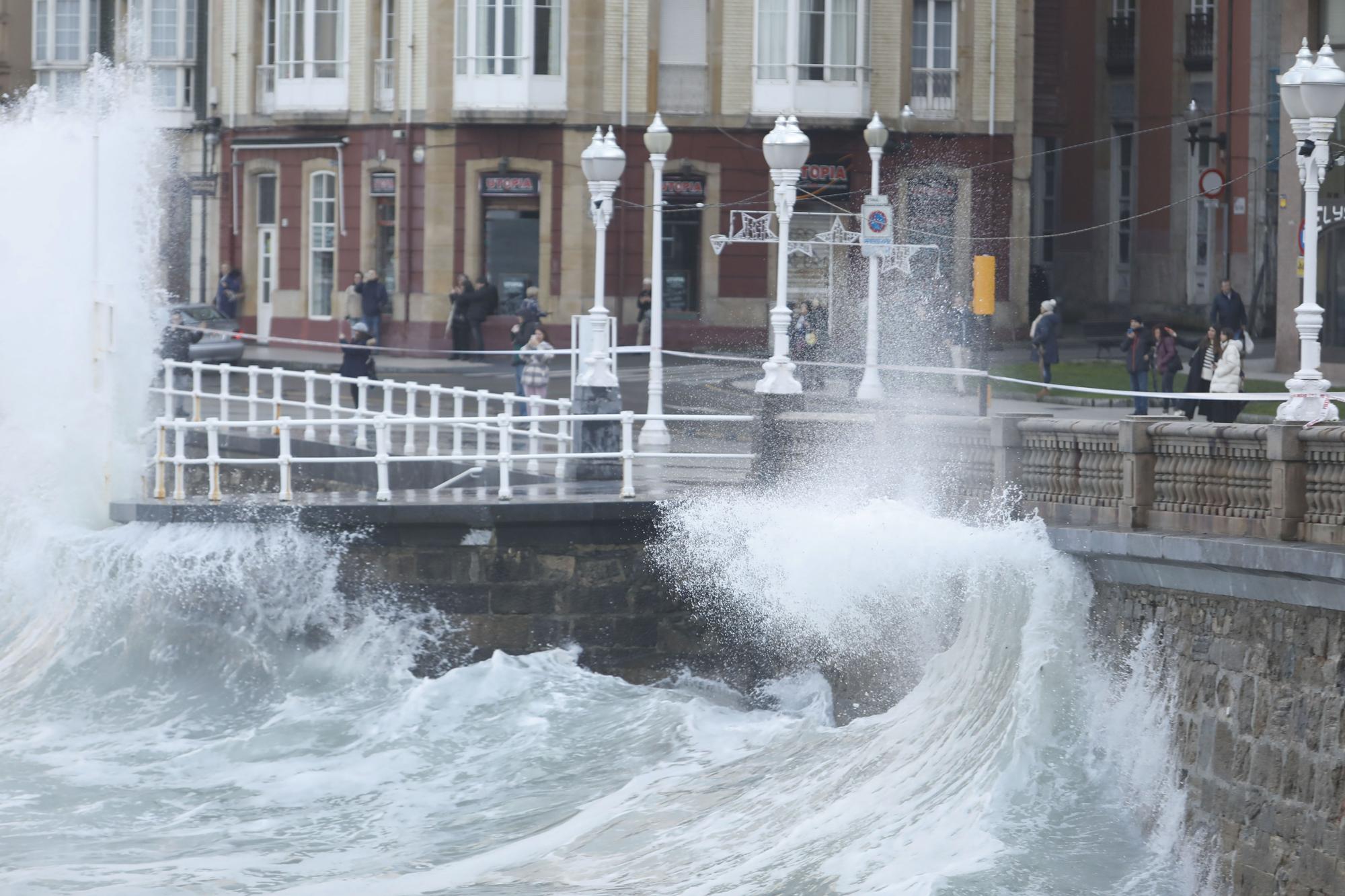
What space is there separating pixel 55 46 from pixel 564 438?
117ft

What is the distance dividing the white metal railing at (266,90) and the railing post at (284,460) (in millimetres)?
26408

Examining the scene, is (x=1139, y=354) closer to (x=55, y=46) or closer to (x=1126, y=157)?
(x=1126, y=157)

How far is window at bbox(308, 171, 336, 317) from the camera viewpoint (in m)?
43.7

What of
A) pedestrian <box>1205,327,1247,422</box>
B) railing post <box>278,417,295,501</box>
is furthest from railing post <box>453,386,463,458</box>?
pedestrian <box>1205,327,1247,422</box>

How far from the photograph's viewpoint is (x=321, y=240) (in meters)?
43.8

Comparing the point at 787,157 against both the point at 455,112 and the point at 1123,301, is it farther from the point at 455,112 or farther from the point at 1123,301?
the point at 1123,301

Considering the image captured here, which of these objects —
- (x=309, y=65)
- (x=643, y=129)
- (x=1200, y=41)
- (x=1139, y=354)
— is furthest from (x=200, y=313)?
(x=1200, y=41)

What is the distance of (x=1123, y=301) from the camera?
49625mm

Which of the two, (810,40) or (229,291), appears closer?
(810,40)

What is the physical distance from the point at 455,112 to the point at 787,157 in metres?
21.0

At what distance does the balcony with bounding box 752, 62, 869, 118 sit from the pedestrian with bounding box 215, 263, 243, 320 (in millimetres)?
11482

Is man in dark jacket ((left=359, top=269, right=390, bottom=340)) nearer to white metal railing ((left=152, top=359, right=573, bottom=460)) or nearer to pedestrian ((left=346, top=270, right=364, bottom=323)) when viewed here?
pedestrian ((left=346, top=270, right=364, bottom=323))

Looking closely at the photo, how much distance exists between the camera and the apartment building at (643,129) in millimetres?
40656

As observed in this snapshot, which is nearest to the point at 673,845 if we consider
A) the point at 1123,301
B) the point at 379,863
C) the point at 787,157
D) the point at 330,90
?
the point at 379,863
